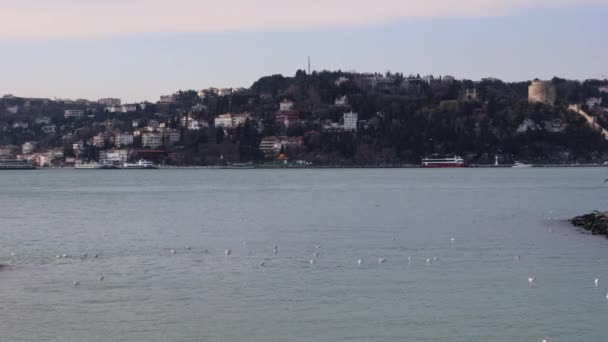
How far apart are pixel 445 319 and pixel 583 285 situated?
469 cm

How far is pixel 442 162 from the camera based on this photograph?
13500 centimetres

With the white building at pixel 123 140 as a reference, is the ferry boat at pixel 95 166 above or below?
below

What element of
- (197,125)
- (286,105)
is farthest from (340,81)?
(197,125)

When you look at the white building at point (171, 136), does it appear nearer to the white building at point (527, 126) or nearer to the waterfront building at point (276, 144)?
the waterfront building at point (276, 144)

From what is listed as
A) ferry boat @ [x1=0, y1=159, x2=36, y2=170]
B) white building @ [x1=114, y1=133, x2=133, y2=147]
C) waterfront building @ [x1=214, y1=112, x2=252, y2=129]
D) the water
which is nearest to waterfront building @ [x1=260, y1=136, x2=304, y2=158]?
waterfront building @ [x1=214, y1=112, x2=252, y2=129]

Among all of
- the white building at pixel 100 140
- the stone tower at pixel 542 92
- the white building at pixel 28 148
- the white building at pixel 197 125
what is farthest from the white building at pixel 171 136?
the stone tower at pixel 542 92

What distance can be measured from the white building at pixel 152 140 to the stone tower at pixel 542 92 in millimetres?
57191

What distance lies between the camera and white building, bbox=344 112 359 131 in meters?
145

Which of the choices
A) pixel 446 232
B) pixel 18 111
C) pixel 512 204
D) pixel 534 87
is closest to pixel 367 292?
pixel 446 232

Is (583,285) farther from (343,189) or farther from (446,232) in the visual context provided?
(343,189)

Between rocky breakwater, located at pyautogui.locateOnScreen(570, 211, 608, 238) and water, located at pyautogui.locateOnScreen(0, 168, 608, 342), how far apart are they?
649 millimetres

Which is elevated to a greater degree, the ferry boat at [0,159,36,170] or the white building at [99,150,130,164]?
the white building at [99,150,130,164]

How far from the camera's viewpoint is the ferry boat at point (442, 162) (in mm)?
134750

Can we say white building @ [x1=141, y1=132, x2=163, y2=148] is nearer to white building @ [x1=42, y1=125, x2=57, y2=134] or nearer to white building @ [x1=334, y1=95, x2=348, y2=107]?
white building @ [x1=334, y1=95, x2=348, y2=107]
